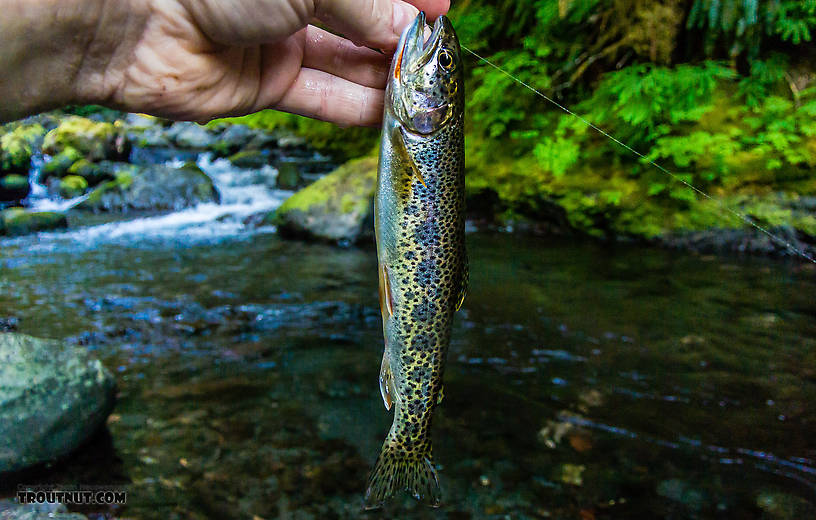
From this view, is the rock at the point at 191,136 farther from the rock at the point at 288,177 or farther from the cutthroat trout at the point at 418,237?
the cutthroat trout at the point at 418,237

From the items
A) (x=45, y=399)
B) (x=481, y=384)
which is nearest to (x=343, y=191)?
(x=481, y=384)

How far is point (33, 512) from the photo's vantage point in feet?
10.1

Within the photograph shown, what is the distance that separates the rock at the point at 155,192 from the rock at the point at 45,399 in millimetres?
10637

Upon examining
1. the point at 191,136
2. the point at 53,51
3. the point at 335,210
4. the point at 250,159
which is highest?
the point at 53,51

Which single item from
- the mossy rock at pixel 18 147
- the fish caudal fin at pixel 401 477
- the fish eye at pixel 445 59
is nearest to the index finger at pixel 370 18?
the fish eye at pixel 445 59

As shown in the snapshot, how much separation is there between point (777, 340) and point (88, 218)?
Result: 13.4 meters

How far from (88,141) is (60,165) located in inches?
99.2

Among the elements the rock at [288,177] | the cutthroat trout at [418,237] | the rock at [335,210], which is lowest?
the rock at [288,177]

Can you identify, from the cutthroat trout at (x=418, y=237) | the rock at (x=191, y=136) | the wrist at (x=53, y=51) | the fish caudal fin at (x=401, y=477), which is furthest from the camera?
the rock at (x=191, y=136)

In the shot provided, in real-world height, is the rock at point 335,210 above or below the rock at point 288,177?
above

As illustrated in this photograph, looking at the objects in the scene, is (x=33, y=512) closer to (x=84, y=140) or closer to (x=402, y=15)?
(x=402, y=15)

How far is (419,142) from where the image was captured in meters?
2.57

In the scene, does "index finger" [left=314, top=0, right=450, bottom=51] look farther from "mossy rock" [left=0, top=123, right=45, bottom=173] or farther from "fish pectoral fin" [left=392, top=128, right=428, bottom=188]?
"mossy rock" [left=0, top=123, right=45, bottom=173]

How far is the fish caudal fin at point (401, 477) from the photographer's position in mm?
2686
